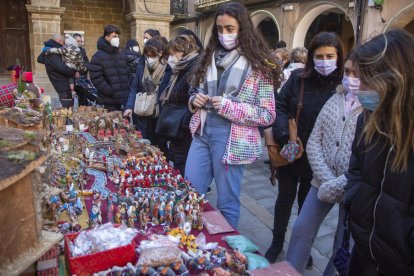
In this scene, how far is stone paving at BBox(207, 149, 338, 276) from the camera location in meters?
3.19

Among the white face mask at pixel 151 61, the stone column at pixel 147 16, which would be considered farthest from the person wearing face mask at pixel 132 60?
the stone column at pixel 147 16

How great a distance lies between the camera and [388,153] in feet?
Result: 4.69

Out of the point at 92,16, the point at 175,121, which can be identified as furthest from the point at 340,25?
the point at 175,121

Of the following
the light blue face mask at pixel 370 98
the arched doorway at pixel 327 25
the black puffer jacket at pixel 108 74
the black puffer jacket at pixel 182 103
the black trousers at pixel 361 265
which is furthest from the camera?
the arched doorway at pixel 327 25

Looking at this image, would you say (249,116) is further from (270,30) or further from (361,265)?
(270,30)

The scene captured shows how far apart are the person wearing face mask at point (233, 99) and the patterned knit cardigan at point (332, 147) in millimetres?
345

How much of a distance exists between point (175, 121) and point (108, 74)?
2.41m

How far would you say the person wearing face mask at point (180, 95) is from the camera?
3.17 metres

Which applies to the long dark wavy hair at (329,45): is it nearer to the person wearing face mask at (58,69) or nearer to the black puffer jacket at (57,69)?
the person wearing face mask at (58,69)

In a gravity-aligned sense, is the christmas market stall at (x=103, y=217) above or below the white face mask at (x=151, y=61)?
below

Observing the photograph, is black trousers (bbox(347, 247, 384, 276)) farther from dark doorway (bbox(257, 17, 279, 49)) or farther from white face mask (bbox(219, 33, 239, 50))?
dark doorway (bbox(257, 17, 279, 49))

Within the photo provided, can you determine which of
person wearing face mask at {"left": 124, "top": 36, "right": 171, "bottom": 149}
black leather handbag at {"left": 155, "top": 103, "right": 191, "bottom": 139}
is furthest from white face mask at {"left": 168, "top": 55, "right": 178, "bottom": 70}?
person wearing face mask at {"left": 124, "top": 36, "right": 171, "bottom": 149}

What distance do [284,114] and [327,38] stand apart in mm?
652

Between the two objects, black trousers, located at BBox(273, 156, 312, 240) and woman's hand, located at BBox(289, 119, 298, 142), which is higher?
woman's hand, located at BBox(289, 119, 298, 142)
